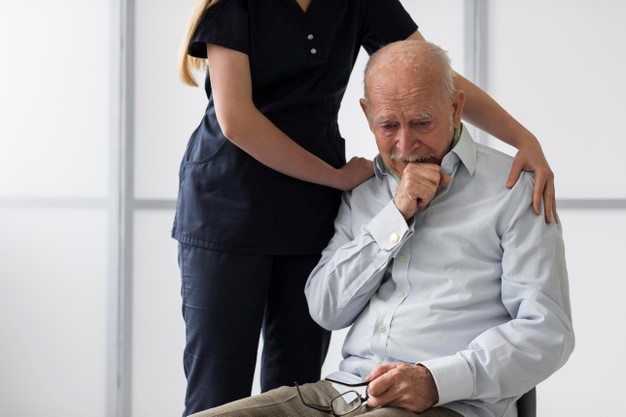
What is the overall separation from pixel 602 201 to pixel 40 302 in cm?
244

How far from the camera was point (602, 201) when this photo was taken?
3.67 m

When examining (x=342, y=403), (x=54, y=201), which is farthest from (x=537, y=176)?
(x=54, y=201)

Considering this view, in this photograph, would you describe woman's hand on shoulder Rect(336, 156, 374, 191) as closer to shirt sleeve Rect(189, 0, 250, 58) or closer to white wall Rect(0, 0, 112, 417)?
shirt sleeve Rect(189, 0, 250, 58)

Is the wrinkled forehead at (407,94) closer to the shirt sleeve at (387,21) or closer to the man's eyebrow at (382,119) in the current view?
the man's eyebrow at (382,119)

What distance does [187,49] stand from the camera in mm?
2014

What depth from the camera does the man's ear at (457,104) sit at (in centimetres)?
190

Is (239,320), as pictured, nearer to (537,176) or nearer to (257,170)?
(257,170)

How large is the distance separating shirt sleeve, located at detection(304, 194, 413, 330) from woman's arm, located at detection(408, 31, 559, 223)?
0.84 feet

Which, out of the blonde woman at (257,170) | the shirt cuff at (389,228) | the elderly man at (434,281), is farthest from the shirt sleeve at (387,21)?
the shirt cuff at (389,228)

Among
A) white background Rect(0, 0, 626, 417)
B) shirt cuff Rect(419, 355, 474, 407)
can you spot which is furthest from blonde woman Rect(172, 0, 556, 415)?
white background Rect(0, 0, 626, 417)

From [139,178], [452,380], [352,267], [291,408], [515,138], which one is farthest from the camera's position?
[139,178]

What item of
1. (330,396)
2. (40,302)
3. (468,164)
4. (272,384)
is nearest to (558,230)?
(468,164)

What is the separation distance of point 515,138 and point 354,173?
1.17 ft

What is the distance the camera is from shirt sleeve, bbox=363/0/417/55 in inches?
84.0
